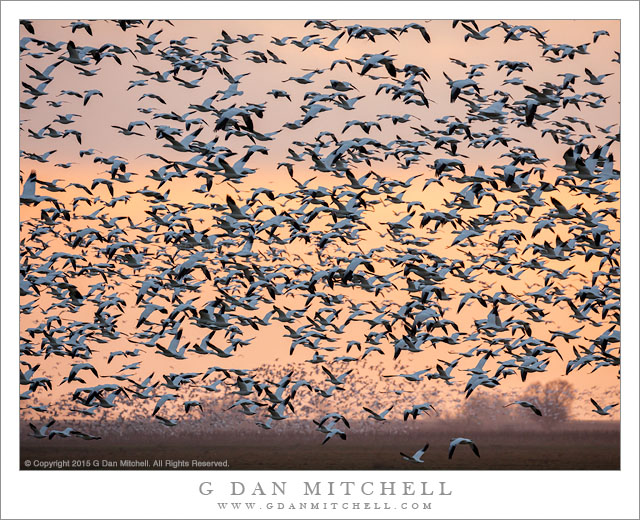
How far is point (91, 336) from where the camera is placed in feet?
83.4

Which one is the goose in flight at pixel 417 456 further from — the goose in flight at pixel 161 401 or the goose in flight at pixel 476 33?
the goose in flight at pixel 476 33

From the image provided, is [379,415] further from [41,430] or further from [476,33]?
[476,33]

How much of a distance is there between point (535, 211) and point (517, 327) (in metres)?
2.62

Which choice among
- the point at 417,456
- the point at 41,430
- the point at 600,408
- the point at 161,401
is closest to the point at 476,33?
the point at 600,408

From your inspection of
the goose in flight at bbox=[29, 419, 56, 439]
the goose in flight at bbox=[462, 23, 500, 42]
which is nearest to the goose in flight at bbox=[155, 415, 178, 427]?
the goose in flight at bbox=[29, 419, 56, 439]

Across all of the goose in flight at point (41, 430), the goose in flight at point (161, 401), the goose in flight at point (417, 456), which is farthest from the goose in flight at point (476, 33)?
the goose in flight at point (41, 430)

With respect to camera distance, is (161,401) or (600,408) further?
(161,401)
